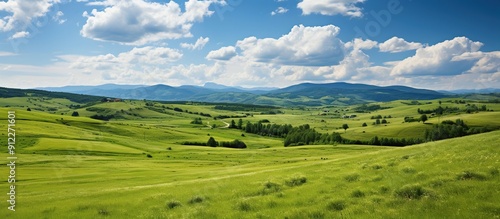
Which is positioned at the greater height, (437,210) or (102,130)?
(437,210)

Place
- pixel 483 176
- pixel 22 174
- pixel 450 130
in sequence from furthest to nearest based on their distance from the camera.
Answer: pixel 450 130 → pixel 22 174 → pixel 483 176

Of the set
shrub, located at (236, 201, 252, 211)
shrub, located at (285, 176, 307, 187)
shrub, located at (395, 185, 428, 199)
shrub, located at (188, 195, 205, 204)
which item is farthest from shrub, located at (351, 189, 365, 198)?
shrub, located at (188, 195, 205, 204)

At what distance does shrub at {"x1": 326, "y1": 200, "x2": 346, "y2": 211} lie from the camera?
1922cm

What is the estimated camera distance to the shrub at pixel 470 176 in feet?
68.5

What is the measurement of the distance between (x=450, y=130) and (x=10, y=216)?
21391 centimetres

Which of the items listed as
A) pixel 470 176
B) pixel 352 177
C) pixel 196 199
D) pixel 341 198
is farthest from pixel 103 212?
pixel 470 176

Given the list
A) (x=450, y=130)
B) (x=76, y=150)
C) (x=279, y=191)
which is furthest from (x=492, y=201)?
(x=450, y=130)

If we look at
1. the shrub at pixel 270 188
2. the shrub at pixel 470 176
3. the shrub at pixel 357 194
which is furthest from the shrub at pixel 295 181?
the shrub at pixel 470 176

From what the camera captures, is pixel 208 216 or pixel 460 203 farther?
pixel 208 216

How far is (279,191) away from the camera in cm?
2566

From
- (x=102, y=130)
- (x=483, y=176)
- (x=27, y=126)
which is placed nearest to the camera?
(x=483, y=176)

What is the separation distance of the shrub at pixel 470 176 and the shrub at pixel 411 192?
375cm

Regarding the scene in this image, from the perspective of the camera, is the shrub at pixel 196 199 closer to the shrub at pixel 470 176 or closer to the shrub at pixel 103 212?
the shrub at pixel 103 212

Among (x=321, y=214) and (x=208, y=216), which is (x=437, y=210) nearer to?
(x=321, y=214)
